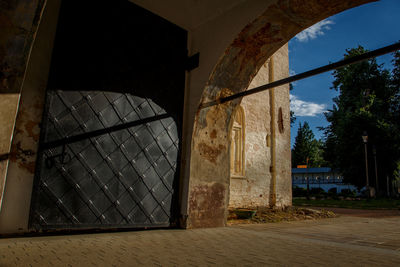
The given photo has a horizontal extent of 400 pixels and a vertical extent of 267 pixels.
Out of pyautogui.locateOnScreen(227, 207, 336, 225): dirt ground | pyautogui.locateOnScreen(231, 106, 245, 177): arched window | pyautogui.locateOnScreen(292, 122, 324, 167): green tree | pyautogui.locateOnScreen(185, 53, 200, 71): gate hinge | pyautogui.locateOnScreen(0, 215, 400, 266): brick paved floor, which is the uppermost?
pyautogui.locateOnScreen(292, 122, 324, 167): green tree

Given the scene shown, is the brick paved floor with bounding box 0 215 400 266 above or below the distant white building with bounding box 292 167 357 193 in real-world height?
below

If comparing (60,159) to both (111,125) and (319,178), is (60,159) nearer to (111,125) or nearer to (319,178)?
(111,125)

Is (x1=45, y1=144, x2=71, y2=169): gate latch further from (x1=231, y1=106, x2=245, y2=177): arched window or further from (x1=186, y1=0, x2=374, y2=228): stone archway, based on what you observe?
(x1=231, y1=106, x2=245, y2=177): arched window

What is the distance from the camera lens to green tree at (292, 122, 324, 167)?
190ft

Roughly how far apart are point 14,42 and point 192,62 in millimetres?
3399

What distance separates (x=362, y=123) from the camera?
21844 millimetres

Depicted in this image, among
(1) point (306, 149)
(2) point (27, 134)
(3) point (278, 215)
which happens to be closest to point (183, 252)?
(2) point (27, 134)

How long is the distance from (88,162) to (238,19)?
3675mm

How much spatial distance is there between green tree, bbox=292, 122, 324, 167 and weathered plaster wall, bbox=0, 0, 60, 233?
5832 centimetres

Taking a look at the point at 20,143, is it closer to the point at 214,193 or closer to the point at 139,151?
the point at 139,151

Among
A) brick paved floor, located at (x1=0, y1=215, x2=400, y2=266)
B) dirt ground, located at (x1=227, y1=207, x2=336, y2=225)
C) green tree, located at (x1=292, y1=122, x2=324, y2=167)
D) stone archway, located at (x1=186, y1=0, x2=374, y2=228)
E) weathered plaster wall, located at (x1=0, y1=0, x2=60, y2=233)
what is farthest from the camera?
green tree, located at (x1=292, y1=122, x2=324, y2=167)

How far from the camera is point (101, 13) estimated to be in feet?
15.7

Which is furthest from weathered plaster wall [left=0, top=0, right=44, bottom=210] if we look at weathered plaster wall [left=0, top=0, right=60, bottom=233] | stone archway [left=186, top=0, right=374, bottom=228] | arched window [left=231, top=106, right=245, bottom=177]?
arched window [left=231, top=106, right=245, bottom=177]

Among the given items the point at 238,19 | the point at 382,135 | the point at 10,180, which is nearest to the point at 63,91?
the point at 10,180
